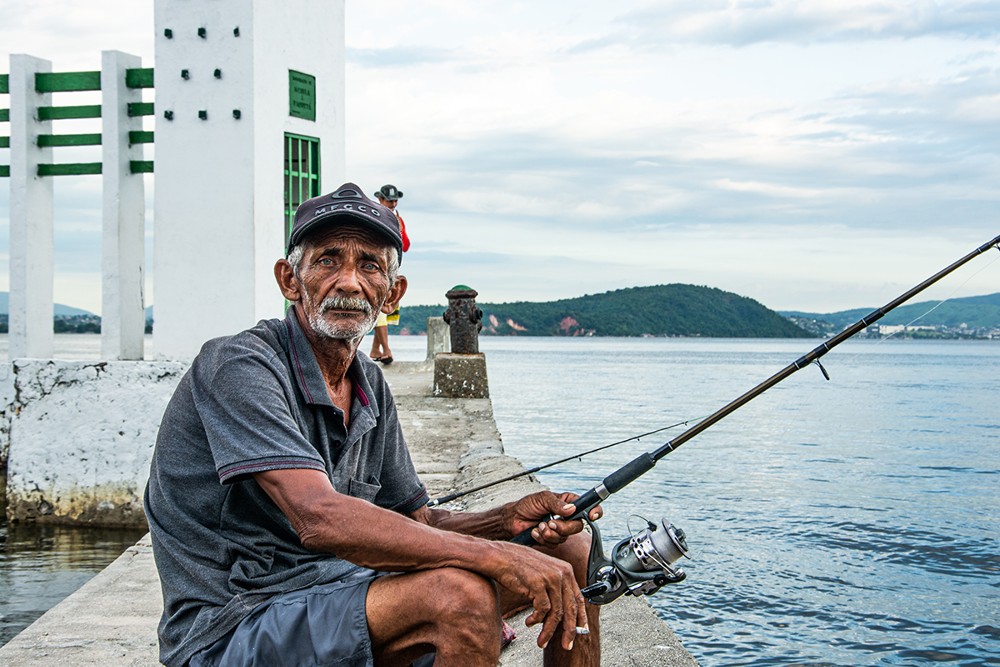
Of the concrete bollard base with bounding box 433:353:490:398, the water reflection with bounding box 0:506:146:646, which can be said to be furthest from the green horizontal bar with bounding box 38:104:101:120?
the concrete bollard base with bounding box 433:353:490:398

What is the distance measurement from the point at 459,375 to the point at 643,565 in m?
9.24

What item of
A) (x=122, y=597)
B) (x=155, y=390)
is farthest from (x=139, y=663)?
(x=155, y=390)

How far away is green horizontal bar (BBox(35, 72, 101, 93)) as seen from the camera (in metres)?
7.84

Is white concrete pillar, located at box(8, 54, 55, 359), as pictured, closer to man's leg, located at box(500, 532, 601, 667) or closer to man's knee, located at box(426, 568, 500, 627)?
man's leg, located at box(500, 532, 601, 667)

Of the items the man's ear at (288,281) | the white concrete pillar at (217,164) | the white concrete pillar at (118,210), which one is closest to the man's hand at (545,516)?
the man's ear at (288,281)

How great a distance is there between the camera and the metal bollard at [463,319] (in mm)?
12453

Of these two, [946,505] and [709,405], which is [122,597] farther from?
[709,405]

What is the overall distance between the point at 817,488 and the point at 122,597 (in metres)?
13.2

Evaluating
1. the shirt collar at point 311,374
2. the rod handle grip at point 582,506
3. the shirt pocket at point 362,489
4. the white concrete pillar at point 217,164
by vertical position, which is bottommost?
the rod handle grip at point 582,506

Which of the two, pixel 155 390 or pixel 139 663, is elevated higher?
pixel 155 390

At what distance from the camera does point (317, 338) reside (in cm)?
288

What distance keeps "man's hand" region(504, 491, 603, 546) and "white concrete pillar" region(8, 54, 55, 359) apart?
607 centimetres

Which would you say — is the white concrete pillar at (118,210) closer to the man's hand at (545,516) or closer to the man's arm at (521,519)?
the man's arm at (521,519)

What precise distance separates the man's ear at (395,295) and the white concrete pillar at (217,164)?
462 cm
